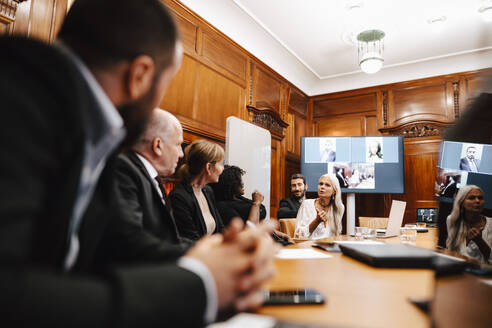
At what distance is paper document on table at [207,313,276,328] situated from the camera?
507mm

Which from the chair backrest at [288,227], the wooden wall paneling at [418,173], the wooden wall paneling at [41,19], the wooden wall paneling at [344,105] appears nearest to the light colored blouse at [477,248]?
the chair backrest at [288,227]

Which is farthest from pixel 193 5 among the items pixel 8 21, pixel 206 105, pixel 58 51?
pixel 58 51

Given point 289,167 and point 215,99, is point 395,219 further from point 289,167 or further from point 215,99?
point 289,167

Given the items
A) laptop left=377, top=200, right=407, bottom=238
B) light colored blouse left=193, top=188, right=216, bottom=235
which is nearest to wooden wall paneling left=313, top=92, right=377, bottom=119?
laptop left=377, top=200, right=407, bottom=238

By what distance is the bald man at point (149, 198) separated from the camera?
804mm

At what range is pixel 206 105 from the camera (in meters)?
3.99

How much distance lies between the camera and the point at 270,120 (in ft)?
17.1

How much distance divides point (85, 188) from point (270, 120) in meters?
4.77

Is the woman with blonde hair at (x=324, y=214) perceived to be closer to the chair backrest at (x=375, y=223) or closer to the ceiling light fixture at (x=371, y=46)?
the chair backrest at (x=375, y=223)

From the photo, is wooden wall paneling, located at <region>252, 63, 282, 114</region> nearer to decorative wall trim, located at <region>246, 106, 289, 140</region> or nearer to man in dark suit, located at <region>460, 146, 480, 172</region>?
decorative wall trim, located at <region>246, 106, 289, 140</region>

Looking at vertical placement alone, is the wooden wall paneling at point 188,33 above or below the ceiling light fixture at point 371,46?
below

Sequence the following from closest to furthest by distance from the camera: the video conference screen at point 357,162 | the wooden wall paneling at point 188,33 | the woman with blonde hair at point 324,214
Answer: the woman with blonde hair at point 324,214, the wooden wall paneling at point 188,33, the video conference screen at point 357,162

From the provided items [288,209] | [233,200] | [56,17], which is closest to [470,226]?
[233,200]

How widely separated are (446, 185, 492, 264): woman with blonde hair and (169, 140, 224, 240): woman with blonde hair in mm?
1512
